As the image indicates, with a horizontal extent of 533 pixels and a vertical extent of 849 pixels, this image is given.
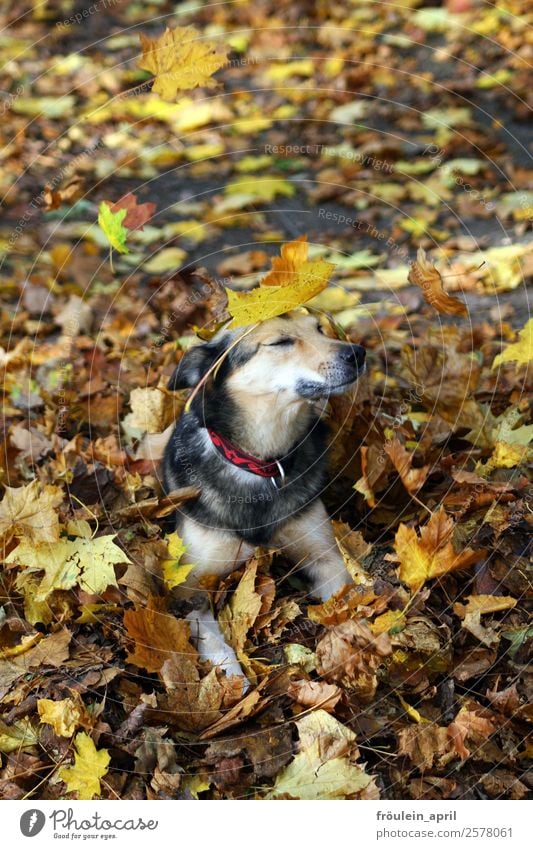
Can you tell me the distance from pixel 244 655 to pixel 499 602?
1198 mm

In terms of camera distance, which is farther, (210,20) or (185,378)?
(210,20)

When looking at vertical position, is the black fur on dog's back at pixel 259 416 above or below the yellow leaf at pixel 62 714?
above

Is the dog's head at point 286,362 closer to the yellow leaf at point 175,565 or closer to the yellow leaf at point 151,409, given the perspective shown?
the yellow leaf at point 175,565

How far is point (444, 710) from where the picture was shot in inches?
138

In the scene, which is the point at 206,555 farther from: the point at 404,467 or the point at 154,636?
the point at 404,467

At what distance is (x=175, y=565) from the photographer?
4.24 metres

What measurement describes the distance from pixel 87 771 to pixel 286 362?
2111 mm

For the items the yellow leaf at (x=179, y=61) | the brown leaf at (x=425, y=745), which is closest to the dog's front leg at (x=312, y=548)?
the brown leaf at (x=425, y=745)

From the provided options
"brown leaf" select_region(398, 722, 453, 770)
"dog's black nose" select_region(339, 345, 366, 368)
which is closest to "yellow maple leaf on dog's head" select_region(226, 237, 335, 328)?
"dog's black nose" select_region(339, 345, 366, 368)

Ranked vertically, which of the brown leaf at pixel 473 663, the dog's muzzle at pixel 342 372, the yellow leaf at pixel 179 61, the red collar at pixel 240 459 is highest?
the yellow leaf at pixel 179 61

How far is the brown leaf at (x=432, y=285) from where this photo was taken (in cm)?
430

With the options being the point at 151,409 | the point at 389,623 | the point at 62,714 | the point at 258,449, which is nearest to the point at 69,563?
the point at 62,714
